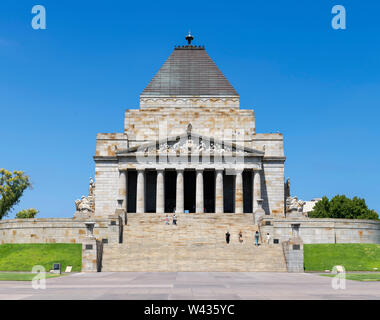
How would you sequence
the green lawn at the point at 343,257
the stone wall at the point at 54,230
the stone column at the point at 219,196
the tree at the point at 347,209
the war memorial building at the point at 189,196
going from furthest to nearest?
the tree at the point at 347,209 → the stone column at the point at 219,196 → the stone wall at the point at 54,230 → the war memorial building at the point at 189,196 → the green lawn at the point at 343,257

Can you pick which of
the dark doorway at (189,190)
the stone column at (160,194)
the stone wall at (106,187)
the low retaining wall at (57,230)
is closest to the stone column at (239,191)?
the stone column at (160,194)

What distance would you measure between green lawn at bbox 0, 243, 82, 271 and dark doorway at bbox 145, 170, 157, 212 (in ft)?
73.8

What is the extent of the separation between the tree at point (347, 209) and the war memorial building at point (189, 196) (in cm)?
3078

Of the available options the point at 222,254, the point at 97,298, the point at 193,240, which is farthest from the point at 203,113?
the point at 97,298

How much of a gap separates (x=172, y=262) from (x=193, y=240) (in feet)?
31.2

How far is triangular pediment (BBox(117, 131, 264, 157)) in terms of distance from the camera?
61750mm

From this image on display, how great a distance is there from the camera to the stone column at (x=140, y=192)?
60312mm

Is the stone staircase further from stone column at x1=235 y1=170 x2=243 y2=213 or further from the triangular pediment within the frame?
the triangular pediment

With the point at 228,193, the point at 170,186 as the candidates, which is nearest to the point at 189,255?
the point at 228,193

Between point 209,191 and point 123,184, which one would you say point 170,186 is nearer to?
point 209,191

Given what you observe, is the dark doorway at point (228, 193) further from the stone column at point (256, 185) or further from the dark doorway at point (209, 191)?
the stone column at point (256, 185)

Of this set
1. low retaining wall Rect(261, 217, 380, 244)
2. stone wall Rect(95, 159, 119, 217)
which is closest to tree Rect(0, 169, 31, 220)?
stone wall Rect(95, 159, 119, 217)

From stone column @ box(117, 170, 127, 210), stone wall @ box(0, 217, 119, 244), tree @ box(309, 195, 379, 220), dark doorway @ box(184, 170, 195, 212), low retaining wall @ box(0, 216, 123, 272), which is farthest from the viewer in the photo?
tree @ box(309, 195, 379, 220)

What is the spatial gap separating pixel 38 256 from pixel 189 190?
30695mm
